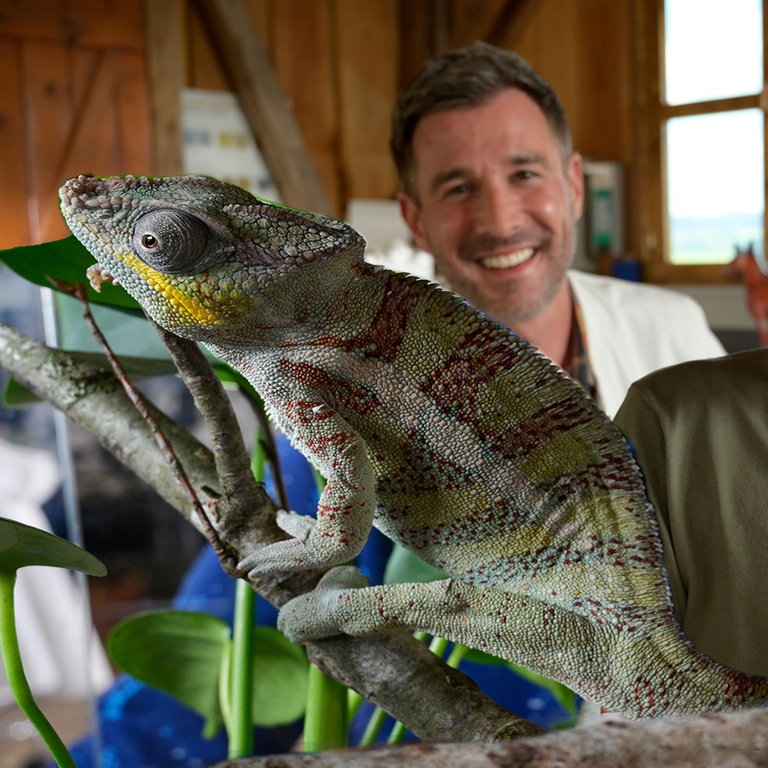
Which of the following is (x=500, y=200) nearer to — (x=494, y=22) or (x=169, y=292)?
(x=169, y=292)

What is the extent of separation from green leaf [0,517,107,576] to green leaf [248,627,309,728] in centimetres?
29

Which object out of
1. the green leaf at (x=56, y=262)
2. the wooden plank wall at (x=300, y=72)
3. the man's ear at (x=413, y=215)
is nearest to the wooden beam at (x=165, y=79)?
the wooden plank wall at (x=300, y=72)

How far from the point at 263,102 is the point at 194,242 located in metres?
3.79

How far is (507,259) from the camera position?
1.33 meters

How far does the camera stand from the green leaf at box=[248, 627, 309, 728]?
0.70m

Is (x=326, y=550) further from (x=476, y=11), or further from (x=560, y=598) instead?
(x=476, y=11)

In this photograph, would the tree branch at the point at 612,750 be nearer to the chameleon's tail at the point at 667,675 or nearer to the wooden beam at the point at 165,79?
the chameleon's tail at the point at 667,675

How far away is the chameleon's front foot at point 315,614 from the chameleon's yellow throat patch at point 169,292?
165 mm

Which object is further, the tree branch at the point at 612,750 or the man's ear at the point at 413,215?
the man's ear at the point at 413,215

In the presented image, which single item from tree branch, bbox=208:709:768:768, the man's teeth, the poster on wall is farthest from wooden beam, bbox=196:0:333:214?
tree branch, bbox=208:709:768:768

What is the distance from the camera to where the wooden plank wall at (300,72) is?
11.0 feet

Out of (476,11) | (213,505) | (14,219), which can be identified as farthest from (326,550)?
(476,11)

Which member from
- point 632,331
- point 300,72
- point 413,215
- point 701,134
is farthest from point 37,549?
point 701,134

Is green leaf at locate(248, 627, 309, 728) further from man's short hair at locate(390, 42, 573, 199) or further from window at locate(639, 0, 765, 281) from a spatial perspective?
window at locate(639, 0, 765, 281)
